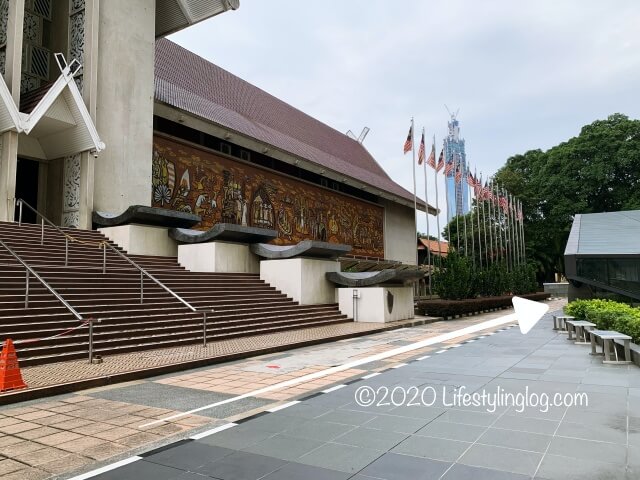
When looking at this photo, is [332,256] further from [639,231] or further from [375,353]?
[639,231]

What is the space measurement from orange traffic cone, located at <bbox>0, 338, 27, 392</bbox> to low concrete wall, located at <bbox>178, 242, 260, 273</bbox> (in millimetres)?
10112

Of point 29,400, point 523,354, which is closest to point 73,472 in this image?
point 29,400

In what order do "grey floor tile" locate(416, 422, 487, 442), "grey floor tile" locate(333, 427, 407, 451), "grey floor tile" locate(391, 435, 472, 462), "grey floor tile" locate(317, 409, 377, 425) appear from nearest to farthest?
1. "grey floor tile" locate(391, 435, 472, 462)
2. "grey floor tile" locate(333, 427, 407, 451)
3. "grey floor tile" locate(416, 422, 487, 442)
4. "grey floor tile" locate(317, 409, 377, 425)

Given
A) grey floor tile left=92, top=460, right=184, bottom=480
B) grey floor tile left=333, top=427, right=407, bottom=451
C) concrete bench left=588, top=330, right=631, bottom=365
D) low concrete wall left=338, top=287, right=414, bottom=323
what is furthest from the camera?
low concrete wall left=338, top=287, right=414, bottom=323

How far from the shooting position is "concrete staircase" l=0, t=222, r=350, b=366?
8750mm

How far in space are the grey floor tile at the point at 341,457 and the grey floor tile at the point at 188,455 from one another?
0.69m

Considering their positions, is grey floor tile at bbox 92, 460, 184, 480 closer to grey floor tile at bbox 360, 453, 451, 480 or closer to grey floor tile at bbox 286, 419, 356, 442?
grey floor tile at bbox 286, 419, 356, 442

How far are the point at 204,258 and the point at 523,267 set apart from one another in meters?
26.8

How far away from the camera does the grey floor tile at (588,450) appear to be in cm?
373

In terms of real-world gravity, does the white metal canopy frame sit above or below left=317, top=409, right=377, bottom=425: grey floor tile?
above

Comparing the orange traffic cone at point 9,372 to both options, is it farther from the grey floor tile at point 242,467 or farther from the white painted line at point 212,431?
the grey floor tile at point 242,467

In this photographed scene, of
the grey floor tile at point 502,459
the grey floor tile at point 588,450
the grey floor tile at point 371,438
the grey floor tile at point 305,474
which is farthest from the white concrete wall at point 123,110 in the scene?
the grey floor tile at point 588,450

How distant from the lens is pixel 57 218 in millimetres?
18531

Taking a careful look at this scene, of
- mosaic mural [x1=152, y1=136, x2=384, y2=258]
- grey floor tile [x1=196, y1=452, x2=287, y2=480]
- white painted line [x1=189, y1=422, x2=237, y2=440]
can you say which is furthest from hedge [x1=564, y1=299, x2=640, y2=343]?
mosaic mural [x1=152, y1=136, x2=384, y2=258]
